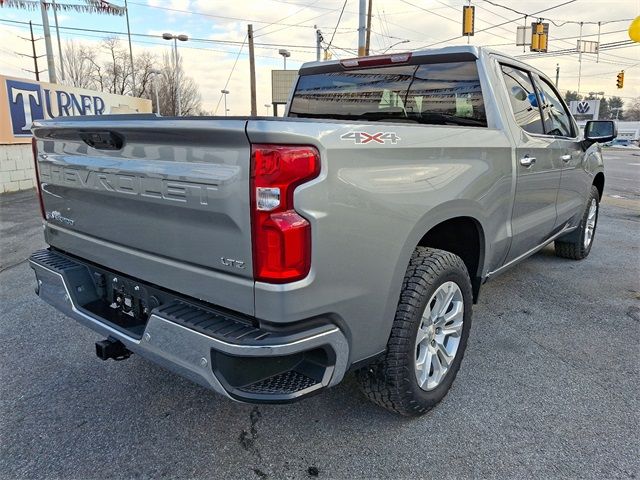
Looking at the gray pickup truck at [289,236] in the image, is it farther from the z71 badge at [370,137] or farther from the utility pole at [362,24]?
the utility pole at [362,24]

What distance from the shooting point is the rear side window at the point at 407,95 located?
337cm

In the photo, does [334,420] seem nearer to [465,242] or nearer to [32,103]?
[465,242]

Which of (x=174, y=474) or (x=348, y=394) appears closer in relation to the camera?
(x=174, y=474)

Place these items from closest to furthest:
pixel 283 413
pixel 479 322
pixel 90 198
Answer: pixel 90 198 → pixel 283 413 → pixel 479 322

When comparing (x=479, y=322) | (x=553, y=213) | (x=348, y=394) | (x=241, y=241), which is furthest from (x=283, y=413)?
(x=553, y=213)

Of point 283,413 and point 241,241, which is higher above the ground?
point 241,241

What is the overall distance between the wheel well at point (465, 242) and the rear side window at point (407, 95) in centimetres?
74

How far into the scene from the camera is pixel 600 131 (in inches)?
183

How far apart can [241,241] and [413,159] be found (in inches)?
36.6

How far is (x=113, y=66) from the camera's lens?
2069 inches

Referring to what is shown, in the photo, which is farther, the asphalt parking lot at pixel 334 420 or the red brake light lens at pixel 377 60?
the red brake light lens at pixel 377 60

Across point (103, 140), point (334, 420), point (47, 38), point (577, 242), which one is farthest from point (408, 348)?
point (47, 38)

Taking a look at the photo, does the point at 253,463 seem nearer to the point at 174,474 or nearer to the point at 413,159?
the point at 174,474

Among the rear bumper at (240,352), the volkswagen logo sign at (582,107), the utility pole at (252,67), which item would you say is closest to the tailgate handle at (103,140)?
the rear bumper at (240,352)
